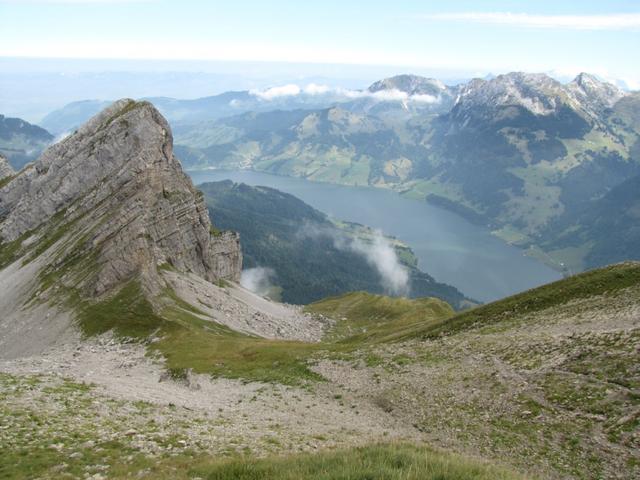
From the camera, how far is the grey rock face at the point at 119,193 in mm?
115938

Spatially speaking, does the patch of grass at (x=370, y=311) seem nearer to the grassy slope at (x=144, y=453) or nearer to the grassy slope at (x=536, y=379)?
the grassy slope at (x=536, y=379)

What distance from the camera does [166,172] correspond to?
130 metres

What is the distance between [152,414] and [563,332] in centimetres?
3653

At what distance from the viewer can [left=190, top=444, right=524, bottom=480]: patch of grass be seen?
643 inches

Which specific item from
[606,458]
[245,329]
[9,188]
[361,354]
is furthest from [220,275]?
[606,458]

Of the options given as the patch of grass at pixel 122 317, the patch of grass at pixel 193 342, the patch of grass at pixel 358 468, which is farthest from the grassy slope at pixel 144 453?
the patch of grass at pixel 122 317

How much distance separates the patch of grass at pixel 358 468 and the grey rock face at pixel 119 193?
90.1 metres

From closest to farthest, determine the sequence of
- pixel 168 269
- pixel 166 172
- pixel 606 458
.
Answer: pixel 606 458, pixel 168 269, pixel 166 172

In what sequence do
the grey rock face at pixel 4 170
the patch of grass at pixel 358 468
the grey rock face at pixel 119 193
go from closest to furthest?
the patch of grass at pixel 358 468 < the grey rock face at pixel 119 193 < the grey rock face at pixel 4 170

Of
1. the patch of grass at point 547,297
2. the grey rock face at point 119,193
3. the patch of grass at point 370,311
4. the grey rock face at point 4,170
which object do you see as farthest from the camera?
the grey rock face at point 4,170

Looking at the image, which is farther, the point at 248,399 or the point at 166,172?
the point at 166,172

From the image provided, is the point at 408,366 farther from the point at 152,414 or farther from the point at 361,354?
the point at 152,414

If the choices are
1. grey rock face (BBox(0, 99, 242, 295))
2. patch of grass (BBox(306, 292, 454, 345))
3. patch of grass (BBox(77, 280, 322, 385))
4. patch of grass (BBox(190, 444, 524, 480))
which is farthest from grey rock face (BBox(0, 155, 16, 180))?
patch of grass (BBox(190, 444, 524, 480))

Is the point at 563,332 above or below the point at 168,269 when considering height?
above
